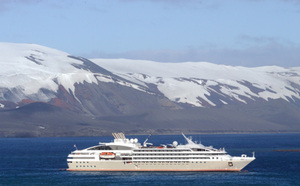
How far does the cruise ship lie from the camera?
11662 centimetres

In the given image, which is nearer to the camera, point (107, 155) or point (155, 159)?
point (155, 159)

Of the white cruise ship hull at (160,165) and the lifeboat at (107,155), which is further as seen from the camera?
the lifeboat at (107,155)

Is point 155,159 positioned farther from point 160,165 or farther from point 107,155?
point 107,155

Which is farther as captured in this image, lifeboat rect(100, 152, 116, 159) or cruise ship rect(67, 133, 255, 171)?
lifeboat rect(100, 152, 116, 159)

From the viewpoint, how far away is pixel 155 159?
117562 mm

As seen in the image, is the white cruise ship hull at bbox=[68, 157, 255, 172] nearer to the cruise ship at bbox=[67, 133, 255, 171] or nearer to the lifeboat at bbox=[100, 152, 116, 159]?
the cruise ship at bbox=[67, 133, 255, 171]

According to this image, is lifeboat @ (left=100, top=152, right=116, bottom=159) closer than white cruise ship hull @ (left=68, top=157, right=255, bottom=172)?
No

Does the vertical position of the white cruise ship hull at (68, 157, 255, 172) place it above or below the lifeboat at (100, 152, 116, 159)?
below

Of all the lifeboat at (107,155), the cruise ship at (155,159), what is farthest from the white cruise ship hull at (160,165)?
the lifeboat at (107,155)

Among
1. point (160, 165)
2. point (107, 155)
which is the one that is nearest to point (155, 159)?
point (160, 165)

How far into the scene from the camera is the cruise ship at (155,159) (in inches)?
4592

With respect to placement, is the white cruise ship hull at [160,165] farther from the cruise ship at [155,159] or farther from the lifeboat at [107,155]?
the lifeboat at [107,155]

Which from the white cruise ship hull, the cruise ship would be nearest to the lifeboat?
the cruise ship

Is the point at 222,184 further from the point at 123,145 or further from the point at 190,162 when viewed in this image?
the point at 123,145
